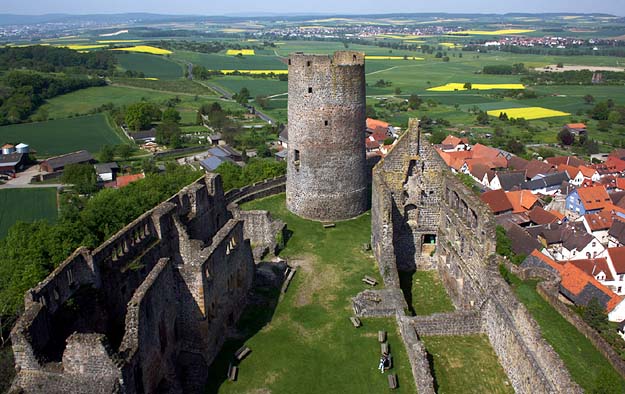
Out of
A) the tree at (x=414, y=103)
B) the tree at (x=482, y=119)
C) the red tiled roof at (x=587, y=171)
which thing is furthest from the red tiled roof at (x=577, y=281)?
the tree at (x=414, y=103)

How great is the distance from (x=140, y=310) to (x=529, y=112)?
4968 inches

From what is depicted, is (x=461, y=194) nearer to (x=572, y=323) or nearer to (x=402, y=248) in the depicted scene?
(x=402, y=248)

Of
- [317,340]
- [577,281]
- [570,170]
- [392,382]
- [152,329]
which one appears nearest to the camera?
[152,329]

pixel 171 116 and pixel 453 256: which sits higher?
pixel 453 256

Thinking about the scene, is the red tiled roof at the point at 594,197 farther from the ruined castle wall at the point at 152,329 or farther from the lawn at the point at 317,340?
the ruined castle wall at the point at 152,329

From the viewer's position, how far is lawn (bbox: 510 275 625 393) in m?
26.1

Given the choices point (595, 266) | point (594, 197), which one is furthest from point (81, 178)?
point (594, 197)

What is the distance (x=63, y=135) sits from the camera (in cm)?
10100

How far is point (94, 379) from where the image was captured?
14359mm

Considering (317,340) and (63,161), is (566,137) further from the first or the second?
(317,340)

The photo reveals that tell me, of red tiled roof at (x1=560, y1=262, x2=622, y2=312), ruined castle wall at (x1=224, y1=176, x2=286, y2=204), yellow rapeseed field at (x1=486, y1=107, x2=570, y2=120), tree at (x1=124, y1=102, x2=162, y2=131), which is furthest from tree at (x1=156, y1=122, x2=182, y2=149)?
yellow rapeseed field at (x1=486, y1=107, x2=570, y2=120)

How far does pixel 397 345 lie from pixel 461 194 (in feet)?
25.5

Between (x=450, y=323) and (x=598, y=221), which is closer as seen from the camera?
(x=450, y=323)

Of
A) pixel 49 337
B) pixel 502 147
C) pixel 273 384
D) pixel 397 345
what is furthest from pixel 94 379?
pixel 502 147
